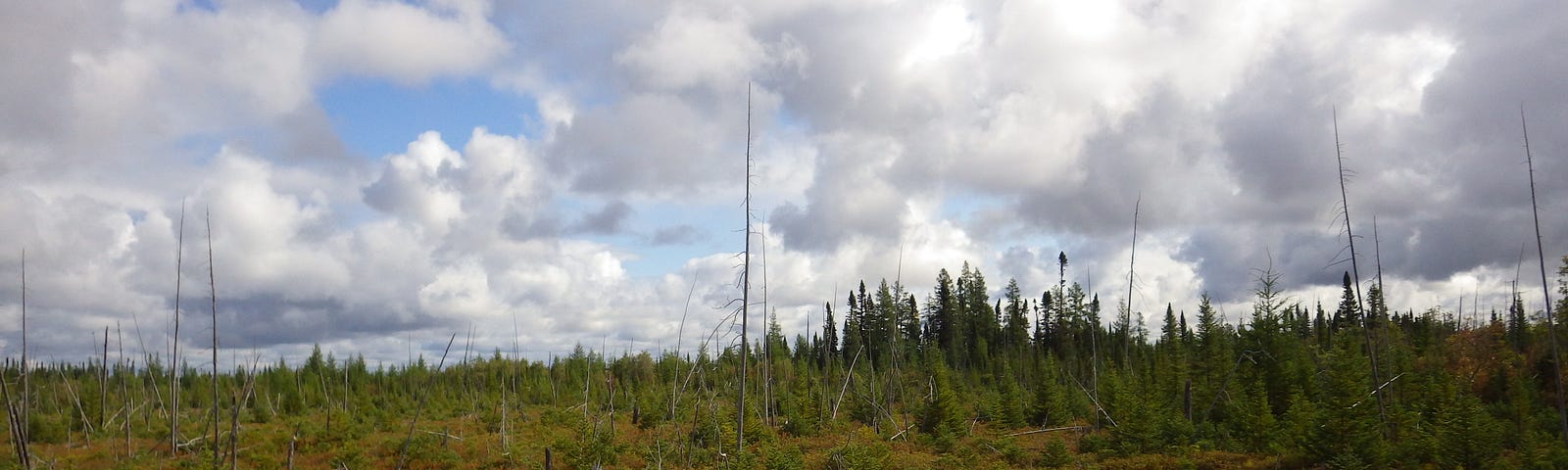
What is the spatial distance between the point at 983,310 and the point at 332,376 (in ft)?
181

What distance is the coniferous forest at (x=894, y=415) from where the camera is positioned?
22.3m

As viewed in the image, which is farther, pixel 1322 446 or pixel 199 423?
pixel 199 423

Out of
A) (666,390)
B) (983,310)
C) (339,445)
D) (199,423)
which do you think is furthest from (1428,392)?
(983,310)

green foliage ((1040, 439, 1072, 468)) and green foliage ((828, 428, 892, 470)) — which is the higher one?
green foliage ((828, 428, 892, 470))

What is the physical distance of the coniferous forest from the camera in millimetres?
22344

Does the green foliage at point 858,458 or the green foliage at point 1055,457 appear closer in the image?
the green foliage at point 858,458

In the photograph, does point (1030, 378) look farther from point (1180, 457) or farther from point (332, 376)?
point (332, 376)

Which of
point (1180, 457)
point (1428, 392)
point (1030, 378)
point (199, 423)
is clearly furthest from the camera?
point (1030, 378)

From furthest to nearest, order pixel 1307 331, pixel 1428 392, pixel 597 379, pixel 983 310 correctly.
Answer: pixel 983 310, pixel 1307 331, pixel 597 379, pixel 1428 392

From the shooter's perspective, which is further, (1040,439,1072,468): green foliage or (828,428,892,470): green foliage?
(1040,439,1072,468): green foliage

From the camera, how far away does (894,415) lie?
3644cm

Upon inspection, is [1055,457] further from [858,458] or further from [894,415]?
[894,415]

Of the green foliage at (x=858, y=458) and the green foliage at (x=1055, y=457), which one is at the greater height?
the green foliage at (x=858, y=458)

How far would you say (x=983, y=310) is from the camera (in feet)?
271
